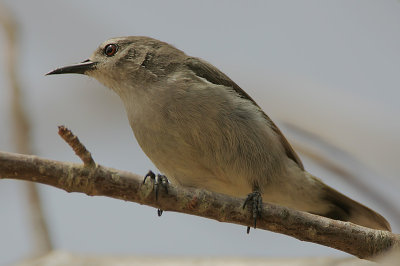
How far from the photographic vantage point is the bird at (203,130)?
506 cm

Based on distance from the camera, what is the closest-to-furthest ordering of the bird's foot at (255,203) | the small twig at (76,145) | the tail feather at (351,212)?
the small twig at (76,145) → the bird's foot at (255,203) → the tail feather at (351,212)

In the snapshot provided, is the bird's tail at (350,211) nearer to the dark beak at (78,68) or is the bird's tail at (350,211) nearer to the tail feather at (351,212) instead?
the tail feather at (351,212)

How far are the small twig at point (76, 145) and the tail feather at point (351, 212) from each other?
3044mm

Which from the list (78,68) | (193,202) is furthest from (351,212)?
(78,68)

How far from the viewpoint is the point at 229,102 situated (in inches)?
209

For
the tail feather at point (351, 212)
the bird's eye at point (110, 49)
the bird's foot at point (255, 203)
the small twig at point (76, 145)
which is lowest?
the tail feather at point (351, 212)

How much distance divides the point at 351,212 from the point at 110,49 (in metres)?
3.06

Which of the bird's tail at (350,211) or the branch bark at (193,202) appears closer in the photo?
the branch bark at (193,202)

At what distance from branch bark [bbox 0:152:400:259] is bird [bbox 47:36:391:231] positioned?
395mm

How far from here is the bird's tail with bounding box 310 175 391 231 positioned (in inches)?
211

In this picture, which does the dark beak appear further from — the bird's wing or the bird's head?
the bird's wing

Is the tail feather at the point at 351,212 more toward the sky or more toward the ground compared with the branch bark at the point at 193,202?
more toward the ground

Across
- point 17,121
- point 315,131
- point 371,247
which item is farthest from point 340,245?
point 17,121

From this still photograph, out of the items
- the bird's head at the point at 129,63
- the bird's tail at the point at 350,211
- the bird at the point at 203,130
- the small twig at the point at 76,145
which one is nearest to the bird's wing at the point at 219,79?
the bird at the point at 203,130
